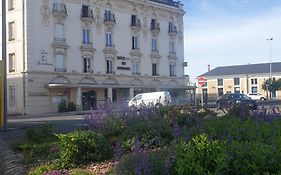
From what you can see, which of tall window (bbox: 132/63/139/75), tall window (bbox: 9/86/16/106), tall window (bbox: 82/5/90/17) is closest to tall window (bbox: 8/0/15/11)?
tall window (bbox: 82/5/90/17)

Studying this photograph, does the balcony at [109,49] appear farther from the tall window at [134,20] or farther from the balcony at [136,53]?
the tall window at [134,20]

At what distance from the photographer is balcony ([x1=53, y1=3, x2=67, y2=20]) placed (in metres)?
48.4

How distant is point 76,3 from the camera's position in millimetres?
51031

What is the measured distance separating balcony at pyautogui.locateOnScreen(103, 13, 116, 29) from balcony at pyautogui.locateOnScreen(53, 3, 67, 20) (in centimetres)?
624

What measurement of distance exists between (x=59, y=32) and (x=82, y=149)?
42.4m

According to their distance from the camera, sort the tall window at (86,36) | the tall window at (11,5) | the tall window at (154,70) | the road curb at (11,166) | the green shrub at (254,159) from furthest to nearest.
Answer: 1. the tall window at (154,70)
2. the tall window at (86,36)
3. the tall window at (11,5)
4. the road curb at (11,166)
5. the green shrub at (254,159)

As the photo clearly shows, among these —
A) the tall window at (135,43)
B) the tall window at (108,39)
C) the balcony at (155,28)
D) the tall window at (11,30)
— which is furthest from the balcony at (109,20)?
the tall window at (11,30)

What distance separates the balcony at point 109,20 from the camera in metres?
54.2

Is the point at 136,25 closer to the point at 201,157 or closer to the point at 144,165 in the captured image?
the point at 144,165

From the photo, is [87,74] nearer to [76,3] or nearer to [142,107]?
[76,3]

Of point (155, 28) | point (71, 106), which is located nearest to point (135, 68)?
point (155, 28)

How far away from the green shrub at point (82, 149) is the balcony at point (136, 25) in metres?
50.2

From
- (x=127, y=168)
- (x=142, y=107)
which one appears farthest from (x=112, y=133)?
(x=127, y=168)

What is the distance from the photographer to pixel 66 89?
1953 inches
